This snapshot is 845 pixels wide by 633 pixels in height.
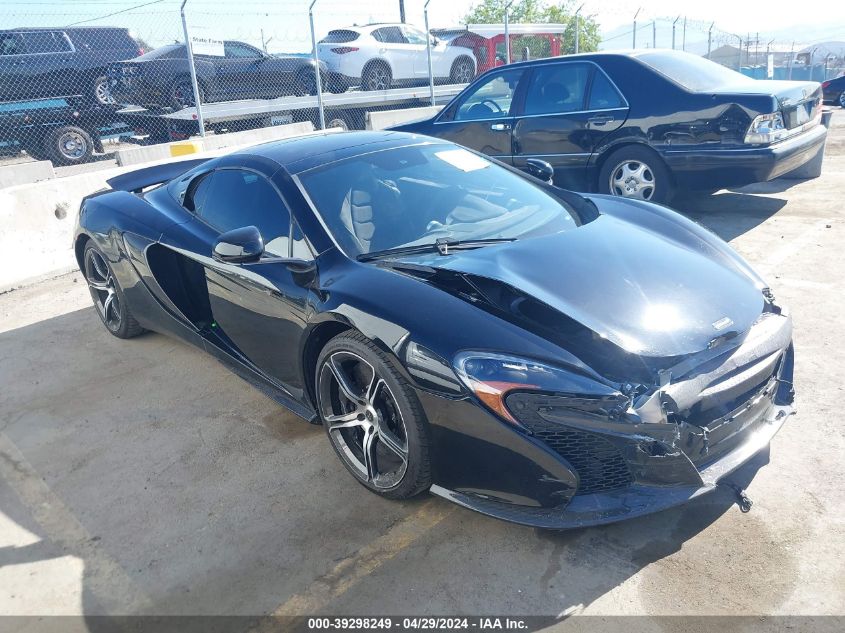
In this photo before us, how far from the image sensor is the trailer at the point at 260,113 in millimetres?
11094

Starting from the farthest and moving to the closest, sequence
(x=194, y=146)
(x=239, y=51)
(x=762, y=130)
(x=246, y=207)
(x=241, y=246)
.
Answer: (x=239, y=51) → (x=194, y=146) → (x=762, y=130) → (x=246, y=207) → (x=241, y=246)

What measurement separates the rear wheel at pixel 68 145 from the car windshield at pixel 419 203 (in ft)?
33.1

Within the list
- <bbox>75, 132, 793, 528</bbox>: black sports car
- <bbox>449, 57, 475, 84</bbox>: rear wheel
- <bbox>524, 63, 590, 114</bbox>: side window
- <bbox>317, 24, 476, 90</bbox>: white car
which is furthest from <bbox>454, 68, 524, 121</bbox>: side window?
<bbox>449, 57, 475, 84</bbox>: rear wheel

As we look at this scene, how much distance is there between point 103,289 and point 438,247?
2952mm

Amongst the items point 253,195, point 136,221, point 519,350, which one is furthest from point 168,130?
point 519,350

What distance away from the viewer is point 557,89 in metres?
6.81

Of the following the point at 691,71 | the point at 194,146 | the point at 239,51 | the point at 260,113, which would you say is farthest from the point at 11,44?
the point at 691,71

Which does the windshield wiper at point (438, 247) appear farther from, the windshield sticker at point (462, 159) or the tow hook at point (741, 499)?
the tow hook at point (741, 499)

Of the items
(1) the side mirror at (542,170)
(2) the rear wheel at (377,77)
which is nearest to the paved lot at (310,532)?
(1) the side mirror at (542,170)

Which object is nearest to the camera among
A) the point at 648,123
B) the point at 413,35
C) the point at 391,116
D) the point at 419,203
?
the point at 419,203

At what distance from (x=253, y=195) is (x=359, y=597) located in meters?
2.05

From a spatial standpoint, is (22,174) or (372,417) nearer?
(372,417)

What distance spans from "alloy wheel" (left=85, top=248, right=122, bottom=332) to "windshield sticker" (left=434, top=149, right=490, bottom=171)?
2.43 meters

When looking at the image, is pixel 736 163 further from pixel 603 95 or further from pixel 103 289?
pixel 103 289
